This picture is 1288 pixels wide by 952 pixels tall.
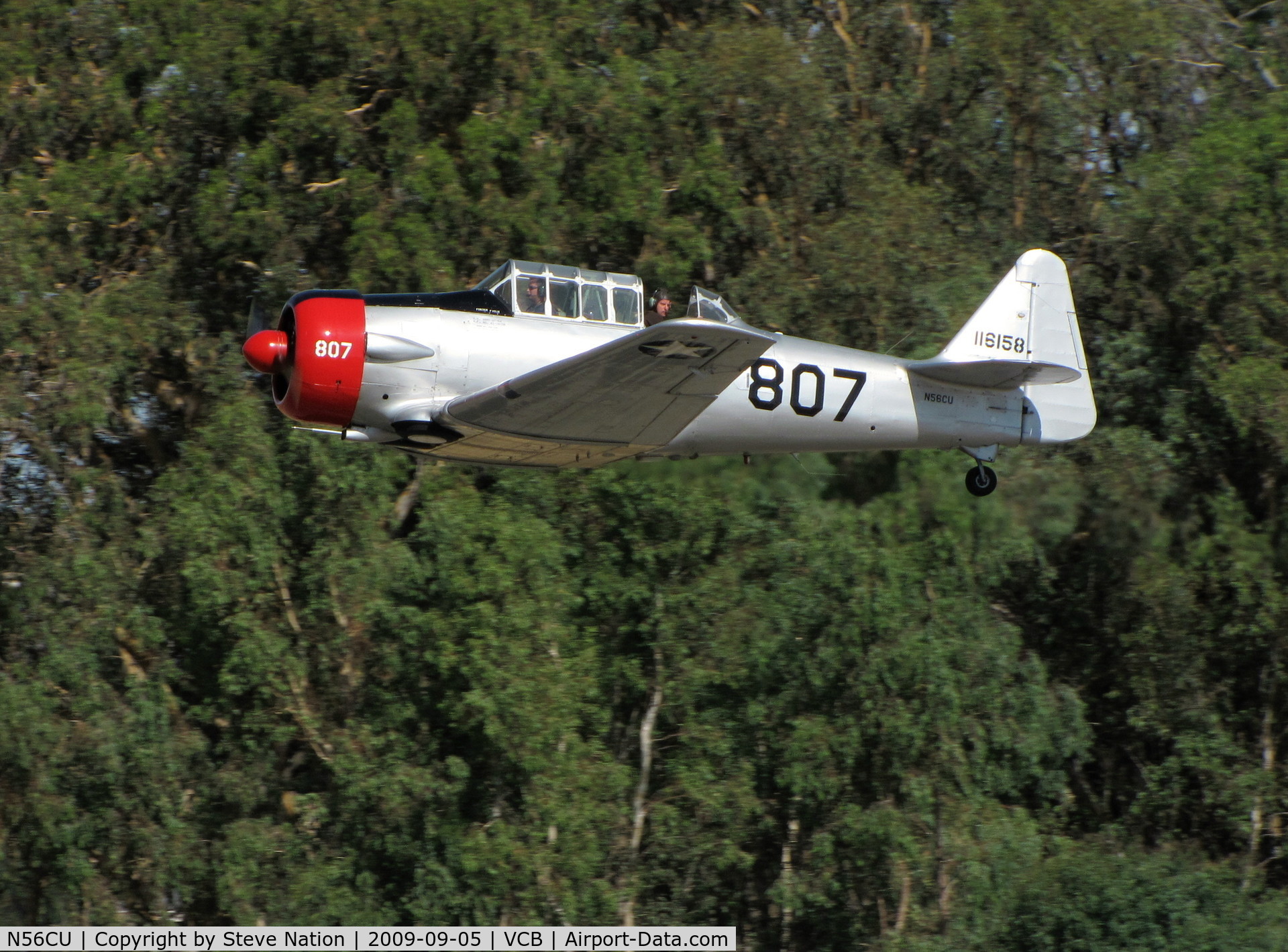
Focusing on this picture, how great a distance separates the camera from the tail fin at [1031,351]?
12.0 m

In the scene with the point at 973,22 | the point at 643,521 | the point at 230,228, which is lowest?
the point at 643,521

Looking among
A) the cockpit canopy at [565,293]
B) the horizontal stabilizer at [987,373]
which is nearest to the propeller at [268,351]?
the cockpit canopy at [565,293]

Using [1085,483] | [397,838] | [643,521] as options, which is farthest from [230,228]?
[1085,483]

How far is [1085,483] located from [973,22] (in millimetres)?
7438

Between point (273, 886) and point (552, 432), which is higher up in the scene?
point (552, 432)

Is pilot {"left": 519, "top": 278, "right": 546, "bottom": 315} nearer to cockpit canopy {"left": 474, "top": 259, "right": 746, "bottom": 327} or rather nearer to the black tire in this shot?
cockpit canopy {"left": 474, "top": 259, "right": 746, "bottom": 327}

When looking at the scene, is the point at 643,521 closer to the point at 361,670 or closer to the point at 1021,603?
the point at 361,670

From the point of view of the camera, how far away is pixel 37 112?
18125 millimetres

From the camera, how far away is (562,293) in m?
11.0

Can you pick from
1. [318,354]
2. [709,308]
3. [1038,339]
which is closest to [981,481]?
[1038,339]

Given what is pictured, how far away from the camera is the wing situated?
9.49m

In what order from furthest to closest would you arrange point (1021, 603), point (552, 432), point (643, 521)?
point (1021, 603) → point (643, 521) → point (552, 432)

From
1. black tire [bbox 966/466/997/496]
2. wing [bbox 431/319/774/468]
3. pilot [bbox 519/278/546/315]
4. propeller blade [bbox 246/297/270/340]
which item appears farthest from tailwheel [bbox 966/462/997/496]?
propeller blade [bbox 246/297/270/340]

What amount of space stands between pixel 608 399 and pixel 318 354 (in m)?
1.99
